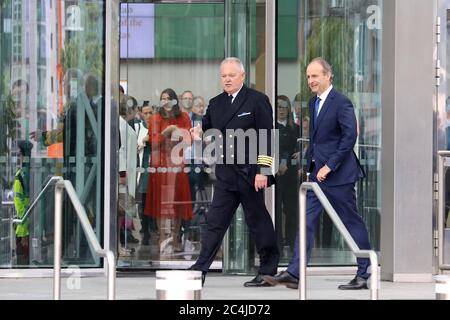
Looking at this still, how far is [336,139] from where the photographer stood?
10766 mm

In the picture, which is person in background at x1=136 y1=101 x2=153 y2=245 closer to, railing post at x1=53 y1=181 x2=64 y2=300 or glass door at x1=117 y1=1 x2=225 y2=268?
glass door at x1=117 y1=1 x2=225 y2=268

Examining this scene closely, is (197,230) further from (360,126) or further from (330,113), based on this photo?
(330,113)

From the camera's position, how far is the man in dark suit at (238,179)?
35.5ft

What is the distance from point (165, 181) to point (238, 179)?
209 centimetres

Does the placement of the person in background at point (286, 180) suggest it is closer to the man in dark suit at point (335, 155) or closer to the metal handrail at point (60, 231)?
the man in dark suit at point (335, 155)

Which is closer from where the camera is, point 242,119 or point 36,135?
point 242,119

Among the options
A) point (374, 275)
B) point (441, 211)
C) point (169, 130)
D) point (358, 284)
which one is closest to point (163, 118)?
point (169, 130)

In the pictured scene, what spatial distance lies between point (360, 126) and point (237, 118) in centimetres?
223

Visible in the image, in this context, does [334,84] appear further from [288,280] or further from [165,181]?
[288,280]

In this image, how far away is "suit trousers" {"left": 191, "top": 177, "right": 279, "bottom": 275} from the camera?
10797mm

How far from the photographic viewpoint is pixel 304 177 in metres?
12.6

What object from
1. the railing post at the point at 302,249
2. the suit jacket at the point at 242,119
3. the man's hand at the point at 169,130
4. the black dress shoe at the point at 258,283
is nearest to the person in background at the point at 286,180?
the man's hand at the point at 169,130
